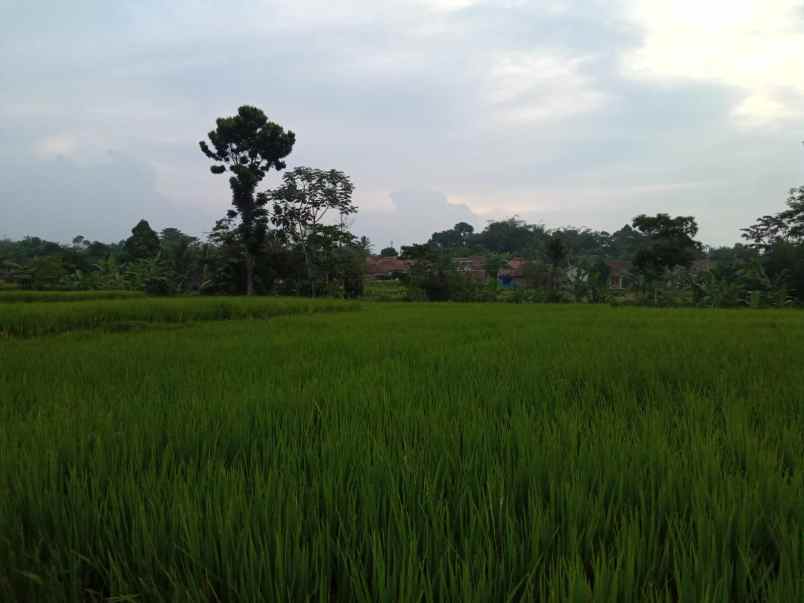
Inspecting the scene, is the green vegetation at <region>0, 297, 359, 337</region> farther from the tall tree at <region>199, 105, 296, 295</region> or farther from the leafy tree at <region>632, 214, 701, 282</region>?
the leafy tree at <region>632, 214, 701, 282</region>

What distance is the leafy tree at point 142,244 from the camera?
72.0 ft

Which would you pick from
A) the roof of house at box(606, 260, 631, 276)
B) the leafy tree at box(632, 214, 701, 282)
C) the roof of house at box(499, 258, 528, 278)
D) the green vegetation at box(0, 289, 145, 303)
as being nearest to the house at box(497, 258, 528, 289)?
the roof of house at box(499, 258, 528, 278)

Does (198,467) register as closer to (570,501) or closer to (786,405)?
(570,501)

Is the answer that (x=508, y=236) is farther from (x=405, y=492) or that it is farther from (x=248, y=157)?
(x=405, y=492)

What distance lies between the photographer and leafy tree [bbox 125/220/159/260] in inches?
864

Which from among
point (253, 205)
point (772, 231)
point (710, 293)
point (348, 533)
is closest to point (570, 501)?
Answer: point (348, 533)

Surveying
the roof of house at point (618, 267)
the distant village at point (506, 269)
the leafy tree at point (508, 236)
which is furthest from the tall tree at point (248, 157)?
the leafy tree at point (508, 236)

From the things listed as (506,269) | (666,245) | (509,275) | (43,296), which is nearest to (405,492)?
(43,296)

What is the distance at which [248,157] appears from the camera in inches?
674

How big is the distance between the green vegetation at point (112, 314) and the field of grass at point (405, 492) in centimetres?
370

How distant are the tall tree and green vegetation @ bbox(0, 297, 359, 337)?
8.59 meters

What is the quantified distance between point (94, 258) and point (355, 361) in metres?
29.6

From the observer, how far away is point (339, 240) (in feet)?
54.9

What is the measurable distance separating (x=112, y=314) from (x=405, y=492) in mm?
6175
